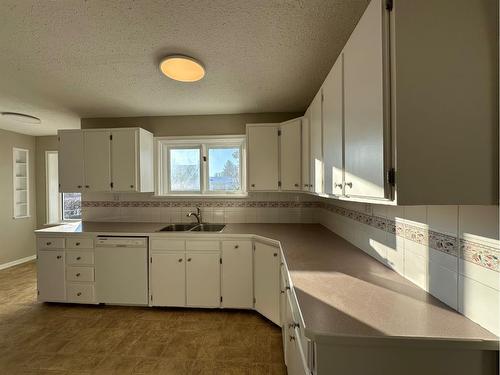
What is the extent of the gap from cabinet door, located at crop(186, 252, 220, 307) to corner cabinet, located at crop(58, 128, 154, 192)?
113cm

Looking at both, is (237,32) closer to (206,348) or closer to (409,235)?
(409,235)

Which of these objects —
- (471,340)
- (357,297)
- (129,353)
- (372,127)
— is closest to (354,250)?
(357,297)

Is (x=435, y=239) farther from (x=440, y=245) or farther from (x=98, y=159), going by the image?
(x=98, y=159)

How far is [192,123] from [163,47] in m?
1.49

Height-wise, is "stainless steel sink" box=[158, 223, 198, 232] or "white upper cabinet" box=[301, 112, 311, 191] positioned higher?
"white upper cabinet" box=[301, 112, 311, 191]

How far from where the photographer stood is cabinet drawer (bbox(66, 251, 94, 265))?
2492mm

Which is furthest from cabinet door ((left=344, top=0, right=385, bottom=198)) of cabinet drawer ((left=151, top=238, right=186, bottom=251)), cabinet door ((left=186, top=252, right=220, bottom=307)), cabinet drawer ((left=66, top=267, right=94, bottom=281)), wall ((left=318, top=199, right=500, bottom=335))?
cabinet drawer ((left=66, top=267, right=94, bottom=281))

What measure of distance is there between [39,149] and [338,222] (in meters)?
5.29

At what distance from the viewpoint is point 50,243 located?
2533 millimetres

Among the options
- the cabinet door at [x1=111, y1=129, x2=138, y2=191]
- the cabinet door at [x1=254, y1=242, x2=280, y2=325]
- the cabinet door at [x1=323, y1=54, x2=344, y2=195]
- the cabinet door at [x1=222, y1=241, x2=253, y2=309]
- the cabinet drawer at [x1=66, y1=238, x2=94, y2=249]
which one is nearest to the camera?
the cabinet door at [x1=323, y1=54, x2=344, y2=195]

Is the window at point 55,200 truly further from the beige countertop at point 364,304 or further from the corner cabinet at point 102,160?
the beige countertop at point 364,304

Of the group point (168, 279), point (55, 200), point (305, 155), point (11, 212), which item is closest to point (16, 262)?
point (11, 212)

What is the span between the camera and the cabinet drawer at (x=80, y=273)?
250 centimetres

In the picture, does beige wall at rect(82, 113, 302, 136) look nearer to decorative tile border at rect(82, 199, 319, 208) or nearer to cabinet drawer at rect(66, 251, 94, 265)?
decorative tile border at rect(82, 199, 319, 208)
